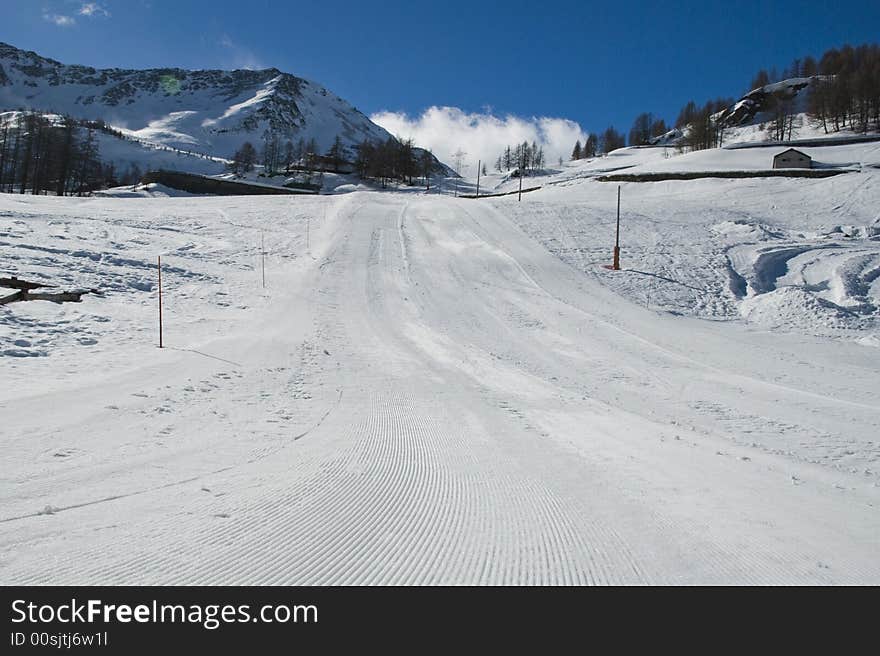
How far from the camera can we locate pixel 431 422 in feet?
21.2

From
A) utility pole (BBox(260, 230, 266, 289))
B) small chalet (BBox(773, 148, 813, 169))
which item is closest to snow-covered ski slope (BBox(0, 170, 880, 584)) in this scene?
utility pole (BBox(260, 230, 266, 289))

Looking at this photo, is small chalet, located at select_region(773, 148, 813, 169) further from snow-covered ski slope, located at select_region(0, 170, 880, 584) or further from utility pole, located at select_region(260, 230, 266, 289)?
utility pole, located at select_region(260, 230, 266, 289)

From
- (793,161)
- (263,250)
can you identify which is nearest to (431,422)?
(263,250)

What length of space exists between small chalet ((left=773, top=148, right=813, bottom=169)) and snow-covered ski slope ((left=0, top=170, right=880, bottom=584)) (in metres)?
46.7

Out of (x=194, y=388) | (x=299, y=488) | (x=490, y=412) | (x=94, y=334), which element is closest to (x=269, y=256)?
(x=94, y=334)

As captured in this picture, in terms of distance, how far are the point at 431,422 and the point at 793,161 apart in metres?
69.4

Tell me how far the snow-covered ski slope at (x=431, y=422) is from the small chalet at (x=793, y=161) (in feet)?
153

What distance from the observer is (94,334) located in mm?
9516

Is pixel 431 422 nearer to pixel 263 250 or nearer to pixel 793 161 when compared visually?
pixel 263 250

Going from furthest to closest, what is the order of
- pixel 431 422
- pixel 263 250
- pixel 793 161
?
pixel 793 161 → pixel 263 250 → pixel 431 422

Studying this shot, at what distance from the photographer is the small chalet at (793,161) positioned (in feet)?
187
